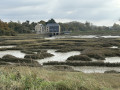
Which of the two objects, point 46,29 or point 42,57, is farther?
point 46,29

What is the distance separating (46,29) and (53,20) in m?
12.0

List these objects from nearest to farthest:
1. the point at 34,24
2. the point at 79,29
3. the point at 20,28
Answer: the point at 20,28 → the point at 34,24 → the point at 79,29

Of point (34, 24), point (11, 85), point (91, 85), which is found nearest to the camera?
point (11, 85)

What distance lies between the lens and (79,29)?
169000 millimetres

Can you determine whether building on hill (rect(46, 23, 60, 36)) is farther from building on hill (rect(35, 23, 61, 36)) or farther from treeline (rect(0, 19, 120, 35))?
treeline (rect(0, 19, 120, 35))

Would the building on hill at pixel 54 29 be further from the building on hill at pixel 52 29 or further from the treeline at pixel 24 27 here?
the treeline at pixel 24 27

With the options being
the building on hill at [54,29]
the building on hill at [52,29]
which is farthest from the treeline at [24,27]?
the building on hill at [54,29]

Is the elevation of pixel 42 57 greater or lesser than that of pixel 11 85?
lesser

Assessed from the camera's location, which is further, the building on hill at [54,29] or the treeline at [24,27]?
the building on hill at [54,29]

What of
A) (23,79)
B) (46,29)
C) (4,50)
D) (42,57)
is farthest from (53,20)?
(23,79)

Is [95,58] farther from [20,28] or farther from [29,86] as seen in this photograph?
[20,28]

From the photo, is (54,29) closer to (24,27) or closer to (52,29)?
(52,29)

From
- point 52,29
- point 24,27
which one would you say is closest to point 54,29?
point 52,29

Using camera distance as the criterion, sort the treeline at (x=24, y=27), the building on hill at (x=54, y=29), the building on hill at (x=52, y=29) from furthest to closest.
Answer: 1. the building on hill at (x=54, y=29)
2. the building on hill at (x=52, y=29)
3. the treeline at (x=24, y=27)
